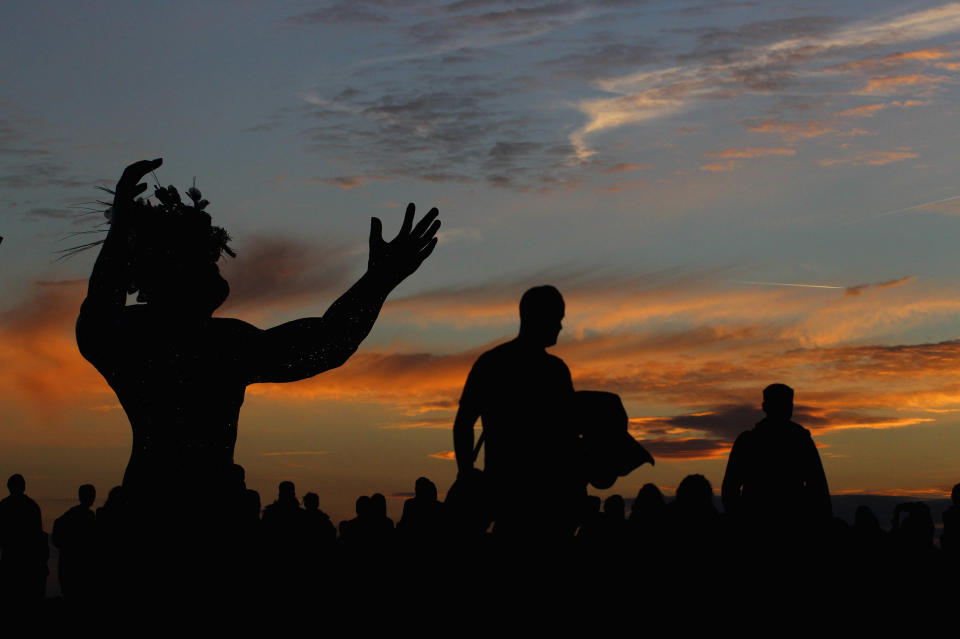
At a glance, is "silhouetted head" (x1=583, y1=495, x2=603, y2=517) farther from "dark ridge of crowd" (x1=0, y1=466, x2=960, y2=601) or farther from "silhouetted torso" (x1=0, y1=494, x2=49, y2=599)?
"silhouetted torso" (x1=0, y1=494, x2=49, y2=599)

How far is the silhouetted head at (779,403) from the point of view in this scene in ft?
36.8

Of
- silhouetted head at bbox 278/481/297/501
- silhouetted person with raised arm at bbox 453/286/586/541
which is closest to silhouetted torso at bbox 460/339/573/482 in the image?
silhouetted person with raised arm at bbox 453/286/586/541

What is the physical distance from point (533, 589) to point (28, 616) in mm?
9533

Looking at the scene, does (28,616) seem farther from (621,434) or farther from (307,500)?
(621,434)

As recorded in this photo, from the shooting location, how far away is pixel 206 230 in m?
6.50

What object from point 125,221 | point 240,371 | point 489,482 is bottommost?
point 489,482

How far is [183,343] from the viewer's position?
6.21 meters

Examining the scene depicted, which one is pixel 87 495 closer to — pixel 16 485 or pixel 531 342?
pixel 16 485

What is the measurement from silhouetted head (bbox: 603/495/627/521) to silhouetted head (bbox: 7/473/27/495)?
7.27 meters

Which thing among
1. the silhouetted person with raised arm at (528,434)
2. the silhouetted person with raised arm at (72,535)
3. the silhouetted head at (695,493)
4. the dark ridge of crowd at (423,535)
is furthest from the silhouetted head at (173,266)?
the silhouetted person with raised arm at (72,535)

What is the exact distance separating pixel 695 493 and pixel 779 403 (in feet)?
5.53

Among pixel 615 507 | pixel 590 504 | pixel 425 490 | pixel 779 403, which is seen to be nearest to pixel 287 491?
pixel 425 490

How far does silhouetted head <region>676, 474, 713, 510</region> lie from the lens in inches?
491

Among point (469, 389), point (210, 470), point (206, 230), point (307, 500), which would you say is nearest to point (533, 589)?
point (469, 389)
